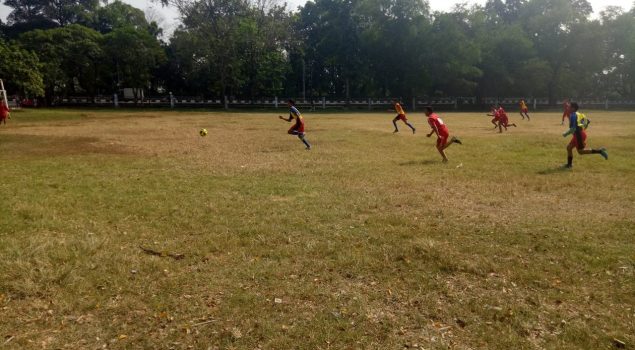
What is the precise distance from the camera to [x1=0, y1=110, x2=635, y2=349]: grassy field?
14.2 ft

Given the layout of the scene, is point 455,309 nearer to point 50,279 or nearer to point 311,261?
point 311,261

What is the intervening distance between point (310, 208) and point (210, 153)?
26.2 feet

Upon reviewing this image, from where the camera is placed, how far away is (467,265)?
5.71 metres

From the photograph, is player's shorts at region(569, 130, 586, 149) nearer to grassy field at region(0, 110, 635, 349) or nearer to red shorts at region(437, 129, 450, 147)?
grassy field at region(0, 110, 635, 349)

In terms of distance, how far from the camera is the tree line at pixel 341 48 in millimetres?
49812

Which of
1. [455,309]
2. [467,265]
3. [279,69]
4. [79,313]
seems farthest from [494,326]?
[279,69]

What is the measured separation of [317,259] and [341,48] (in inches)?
2111

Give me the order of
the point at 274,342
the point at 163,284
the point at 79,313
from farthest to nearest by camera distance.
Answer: the point at 163,284
the point at 79,313
the point at 274,342

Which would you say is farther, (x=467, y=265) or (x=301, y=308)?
(x=467, y=265)

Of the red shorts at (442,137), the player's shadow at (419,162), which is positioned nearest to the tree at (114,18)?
the player's shadow at (419,162)

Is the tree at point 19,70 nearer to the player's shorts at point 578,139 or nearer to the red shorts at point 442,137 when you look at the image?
the red shorts at point 442,137

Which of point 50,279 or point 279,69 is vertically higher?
point 279,69

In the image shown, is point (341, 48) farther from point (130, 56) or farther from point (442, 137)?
point (442, 137)

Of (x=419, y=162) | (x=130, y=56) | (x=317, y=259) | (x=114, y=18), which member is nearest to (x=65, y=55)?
(x=130, y=56)
